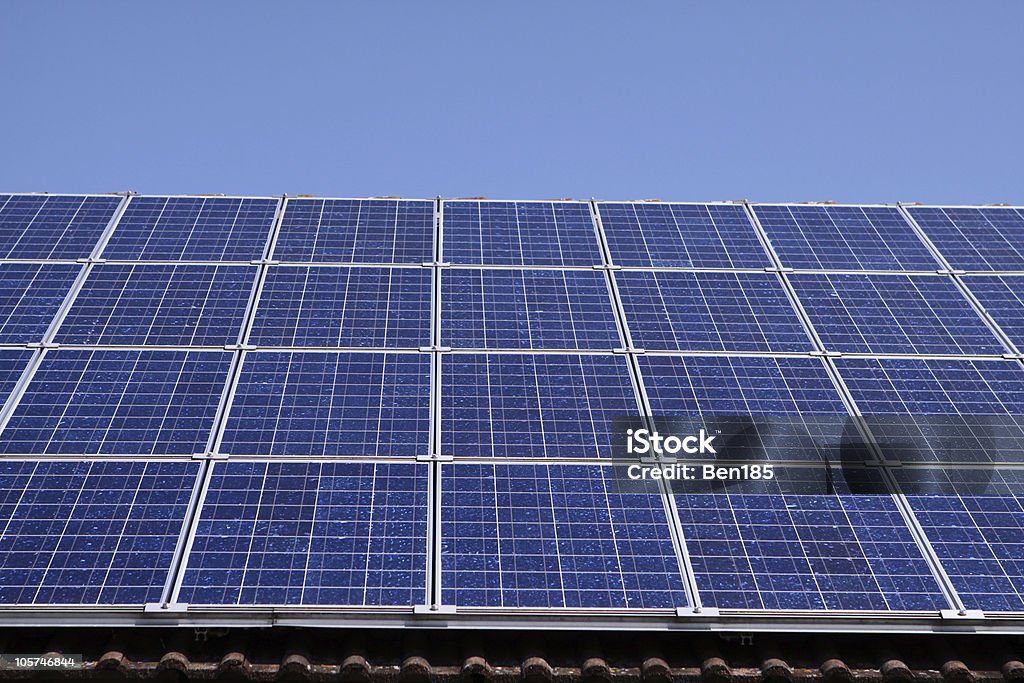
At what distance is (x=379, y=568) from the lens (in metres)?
9.89

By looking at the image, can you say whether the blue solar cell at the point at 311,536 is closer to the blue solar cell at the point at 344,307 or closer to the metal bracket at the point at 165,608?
the metal bracket at the point at 165,608

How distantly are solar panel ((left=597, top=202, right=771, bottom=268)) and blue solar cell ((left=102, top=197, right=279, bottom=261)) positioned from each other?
593 centimetres

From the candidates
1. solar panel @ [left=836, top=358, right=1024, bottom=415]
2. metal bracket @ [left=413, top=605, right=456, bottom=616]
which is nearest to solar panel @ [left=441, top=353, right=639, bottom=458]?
metal bracket @ [left=413, top=605, right=456, bottom=616]

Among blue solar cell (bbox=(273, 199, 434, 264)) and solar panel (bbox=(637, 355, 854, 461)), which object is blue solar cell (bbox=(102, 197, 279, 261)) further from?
solar panel (bbox=(637, 355, 854, 461))

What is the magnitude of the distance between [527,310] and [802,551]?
5.60 m

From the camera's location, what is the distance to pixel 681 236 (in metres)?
16.6

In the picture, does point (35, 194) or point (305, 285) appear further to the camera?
point (35, 194)

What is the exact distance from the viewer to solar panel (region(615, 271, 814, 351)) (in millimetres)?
13758

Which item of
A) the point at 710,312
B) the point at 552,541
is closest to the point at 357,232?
the point at 710,312

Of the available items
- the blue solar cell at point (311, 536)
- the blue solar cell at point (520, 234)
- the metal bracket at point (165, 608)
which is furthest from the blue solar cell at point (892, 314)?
the metal bracket at point (165, 608)

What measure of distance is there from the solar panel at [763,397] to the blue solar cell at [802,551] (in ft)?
1.71

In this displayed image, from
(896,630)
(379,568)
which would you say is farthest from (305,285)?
(896,630)

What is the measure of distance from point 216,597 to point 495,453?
3.57 metres

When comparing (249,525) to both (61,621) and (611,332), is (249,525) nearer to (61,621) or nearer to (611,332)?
(61,621)
